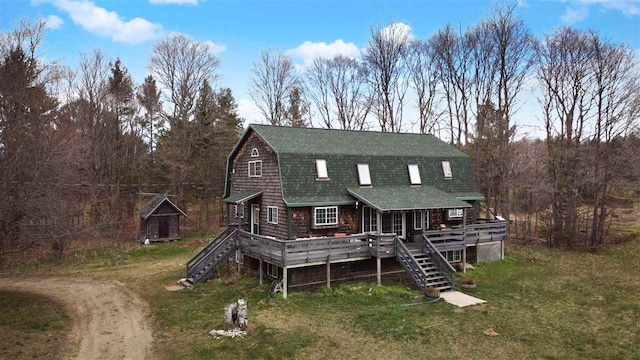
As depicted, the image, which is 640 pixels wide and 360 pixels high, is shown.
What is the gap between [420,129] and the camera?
40875 millimetres

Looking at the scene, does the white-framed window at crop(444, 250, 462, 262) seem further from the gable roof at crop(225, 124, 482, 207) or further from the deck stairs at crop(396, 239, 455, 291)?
the deck stairs at crop(396, 239, 455, 291)

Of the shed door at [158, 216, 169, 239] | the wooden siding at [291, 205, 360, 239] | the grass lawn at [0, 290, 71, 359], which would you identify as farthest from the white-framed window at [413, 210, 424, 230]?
the shed door at [158, 216, 169, 239]

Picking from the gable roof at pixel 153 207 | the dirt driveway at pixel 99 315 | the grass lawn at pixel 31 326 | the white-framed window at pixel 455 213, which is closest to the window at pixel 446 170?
the white-framed window at pixel 455 213

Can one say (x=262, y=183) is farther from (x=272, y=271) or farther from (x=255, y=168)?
(x=272, y=271)

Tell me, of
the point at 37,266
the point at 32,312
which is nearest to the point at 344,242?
the point at 32,312

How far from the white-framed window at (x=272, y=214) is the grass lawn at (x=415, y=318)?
10.0 feet

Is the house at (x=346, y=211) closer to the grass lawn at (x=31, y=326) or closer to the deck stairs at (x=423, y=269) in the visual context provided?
the deck stairs at (x=423, y=269)

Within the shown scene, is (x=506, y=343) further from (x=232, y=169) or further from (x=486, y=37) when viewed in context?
(x=486, y=37)

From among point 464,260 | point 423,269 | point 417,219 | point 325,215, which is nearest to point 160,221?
point 325,215

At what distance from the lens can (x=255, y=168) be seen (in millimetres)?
22250

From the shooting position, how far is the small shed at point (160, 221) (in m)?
31.8

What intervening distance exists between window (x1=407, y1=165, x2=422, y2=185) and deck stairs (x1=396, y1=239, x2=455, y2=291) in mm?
4462

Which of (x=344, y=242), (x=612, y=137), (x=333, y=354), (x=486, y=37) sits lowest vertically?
(x=333, y=354)

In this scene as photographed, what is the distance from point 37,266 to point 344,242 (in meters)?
18.7
